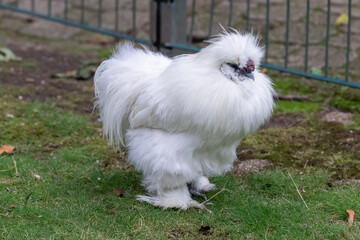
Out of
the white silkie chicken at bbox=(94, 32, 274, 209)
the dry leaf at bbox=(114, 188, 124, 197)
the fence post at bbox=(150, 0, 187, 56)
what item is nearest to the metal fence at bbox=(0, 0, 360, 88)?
the fence post at bbox=(150, 0, 187, 56)

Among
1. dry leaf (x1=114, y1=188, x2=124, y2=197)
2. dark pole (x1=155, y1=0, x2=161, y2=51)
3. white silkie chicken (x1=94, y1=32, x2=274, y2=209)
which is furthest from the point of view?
dark pole (x1=155, y1=0, x2=161, y2=51)

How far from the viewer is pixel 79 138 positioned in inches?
185

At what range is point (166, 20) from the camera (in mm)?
5781

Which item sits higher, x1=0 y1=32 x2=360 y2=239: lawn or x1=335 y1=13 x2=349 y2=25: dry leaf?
x1=335 y1=13 x2=349 y2=25: dry leaf

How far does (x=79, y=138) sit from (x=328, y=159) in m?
2.06

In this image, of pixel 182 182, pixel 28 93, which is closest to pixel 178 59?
pixel 182 182

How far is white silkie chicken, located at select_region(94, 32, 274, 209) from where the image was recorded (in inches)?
123

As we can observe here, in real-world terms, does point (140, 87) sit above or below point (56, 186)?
above

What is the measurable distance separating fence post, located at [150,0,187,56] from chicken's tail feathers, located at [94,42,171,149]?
6.92 ft

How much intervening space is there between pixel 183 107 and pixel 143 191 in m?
0.87

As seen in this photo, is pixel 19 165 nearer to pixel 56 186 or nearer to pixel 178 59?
pixel 56 186

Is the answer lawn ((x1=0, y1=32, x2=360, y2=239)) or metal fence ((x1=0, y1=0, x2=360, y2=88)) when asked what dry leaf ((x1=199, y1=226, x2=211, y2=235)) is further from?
metal fence ((x1=0, y1=0, x2=360, y2=88))

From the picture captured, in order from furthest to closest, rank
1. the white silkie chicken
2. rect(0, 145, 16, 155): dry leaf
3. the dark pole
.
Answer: the dark pole → rect(0, 145, 16, 155): dry leaf → the white silkie chicken

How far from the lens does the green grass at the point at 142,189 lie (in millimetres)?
3160
